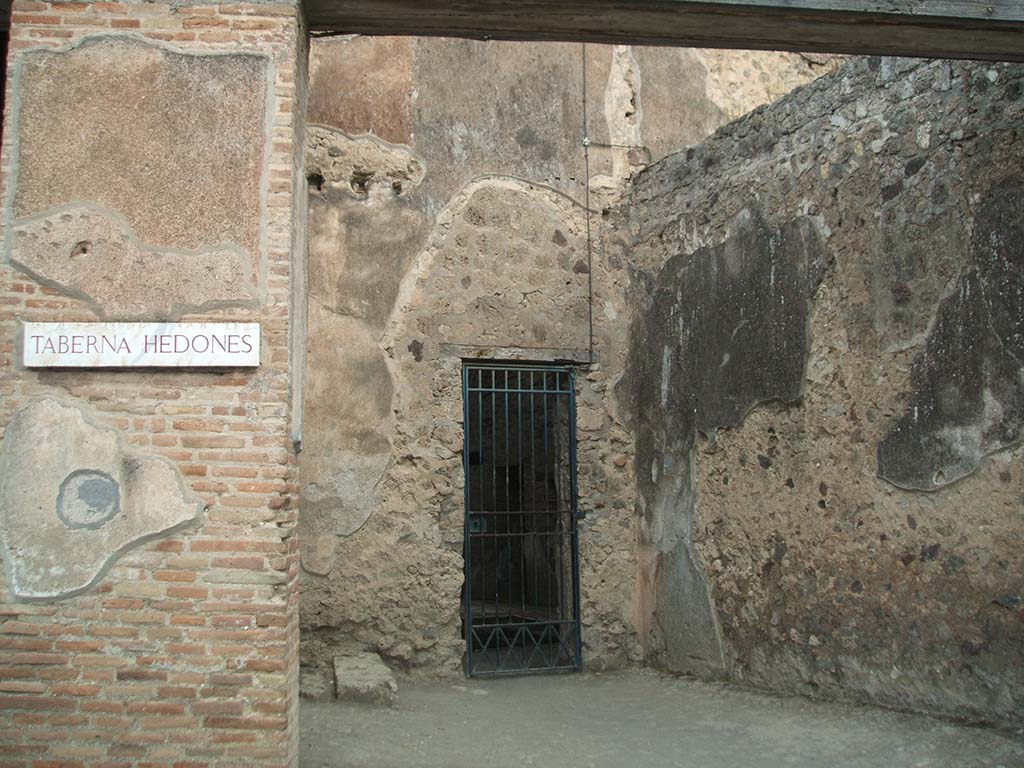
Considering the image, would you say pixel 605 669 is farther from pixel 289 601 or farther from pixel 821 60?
pixel 821 60

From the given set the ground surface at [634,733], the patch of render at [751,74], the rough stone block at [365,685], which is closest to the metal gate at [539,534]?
the ground surface at [634,733]

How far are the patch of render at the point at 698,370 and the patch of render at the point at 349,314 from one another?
1833mm

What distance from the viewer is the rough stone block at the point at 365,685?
5840 mm

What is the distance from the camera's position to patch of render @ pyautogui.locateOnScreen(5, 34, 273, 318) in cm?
381

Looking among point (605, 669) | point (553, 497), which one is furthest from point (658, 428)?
point (605, 669)

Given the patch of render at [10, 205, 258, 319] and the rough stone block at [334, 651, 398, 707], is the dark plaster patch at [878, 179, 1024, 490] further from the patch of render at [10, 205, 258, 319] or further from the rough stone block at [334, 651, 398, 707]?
the patch of render at [10, 205, 258, 319]

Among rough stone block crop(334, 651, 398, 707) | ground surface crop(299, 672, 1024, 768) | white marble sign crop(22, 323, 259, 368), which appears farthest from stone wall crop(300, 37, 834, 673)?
white marble sign crop(22, 323, 259, 368)

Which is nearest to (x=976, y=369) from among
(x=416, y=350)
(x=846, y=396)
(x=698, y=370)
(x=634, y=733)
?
(x=846, y=396)

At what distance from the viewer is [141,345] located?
377 cm

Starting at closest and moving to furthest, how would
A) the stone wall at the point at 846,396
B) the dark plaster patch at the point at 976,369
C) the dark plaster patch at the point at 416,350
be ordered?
the dark plaster patch at the point at 976,369 → the stone wall at the point at 846,396 → the dark plaster patch at the point at 416,350

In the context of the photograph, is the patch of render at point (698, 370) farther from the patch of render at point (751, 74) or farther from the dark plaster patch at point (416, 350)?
the patch of render at point (751, 74)

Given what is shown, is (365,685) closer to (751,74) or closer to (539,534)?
(539,534)

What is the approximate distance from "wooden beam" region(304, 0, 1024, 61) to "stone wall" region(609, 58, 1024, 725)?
659 millimetres

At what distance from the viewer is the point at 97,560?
3.66 meters
